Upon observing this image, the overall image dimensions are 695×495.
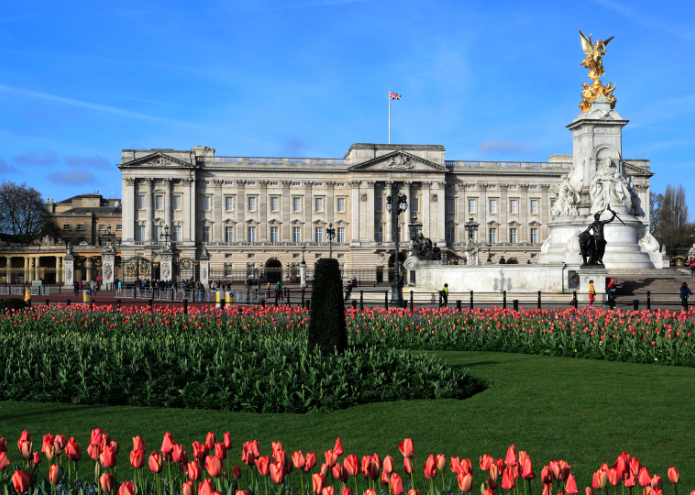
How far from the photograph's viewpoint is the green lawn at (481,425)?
6.86 metres

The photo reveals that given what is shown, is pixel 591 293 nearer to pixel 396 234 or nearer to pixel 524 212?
pixel 396 234

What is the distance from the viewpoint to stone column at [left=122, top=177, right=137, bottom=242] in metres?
83.5

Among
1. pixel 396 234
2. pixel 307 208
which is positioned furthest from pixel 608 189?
pixel 307 208

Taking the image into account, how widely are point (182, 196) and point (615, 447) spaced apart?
81.8 metres

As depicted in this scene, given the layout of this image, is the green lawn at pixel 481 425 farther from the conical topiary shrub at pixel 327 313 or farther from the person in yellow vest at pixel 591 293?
the person in yellow vest at pixel 591 293

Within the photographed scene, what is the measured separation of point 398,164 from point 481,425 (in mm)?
79772

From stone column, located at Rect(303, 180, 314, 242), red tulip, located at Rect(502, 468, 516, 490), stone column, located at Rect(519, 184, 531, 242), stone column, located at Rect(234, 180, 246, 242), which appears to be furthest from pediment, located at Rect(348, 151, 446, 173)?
red tulip, located at Rect(502, 468, 516, 490)

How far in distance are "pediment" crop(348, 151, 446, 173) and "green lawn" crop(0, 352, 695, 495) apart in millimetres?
76137

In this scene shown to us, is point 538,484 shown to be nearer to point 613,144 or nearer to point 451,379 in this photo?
point 451,379

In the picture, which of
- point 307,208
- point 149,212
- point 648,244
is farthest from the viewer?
point 307,208

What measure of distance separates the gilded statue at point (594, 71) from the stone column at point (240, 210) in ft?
187

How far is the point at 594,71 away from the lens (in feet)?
117

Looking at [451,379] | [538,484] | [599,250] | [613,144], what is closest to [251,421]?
[451,379]

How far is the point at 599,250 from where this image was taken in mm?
28516
